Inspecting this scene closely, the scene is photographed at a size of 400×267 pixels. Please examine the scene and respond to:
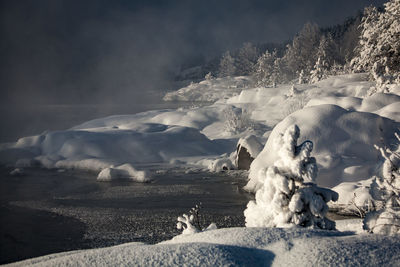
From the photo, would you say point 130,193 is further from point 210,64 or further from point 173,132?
point 210,64

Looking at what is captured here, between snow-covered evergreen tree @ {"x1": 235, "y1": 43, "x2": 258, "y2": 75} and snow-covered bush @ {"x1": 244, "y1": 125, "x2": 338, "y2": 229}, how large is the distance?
298 feet

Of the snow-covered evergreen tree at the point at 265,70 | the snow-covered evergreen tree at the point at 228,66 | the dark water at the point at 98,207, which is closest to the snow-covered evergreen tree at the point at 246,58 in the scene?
the snow-covered evergreen tree at the point at 228,66

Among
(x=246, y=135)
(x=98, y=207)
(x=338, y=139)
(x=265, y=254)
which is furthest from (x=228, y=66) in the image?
(x=265, y=254)

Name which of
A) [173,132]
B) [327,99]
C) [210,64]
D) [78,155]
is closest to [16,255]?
[78,155]

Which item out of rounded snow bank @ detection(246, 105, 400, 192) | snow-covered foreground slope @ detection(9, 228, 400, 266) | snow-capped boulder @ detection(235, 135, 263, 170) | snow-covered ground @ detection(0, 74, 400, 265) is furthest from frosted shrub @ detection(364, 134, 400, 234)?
snow-capped boulder @ detection(235, 135, 263, 170)

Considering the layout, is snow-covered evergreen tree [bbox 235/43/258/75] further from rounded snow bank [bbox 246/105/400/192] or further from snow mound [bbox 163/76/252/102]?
rounded snow bank [bbox 246/105/400/192]

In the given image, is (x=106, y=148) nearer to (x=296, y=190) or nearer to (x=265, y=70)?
(x=296, y=190)

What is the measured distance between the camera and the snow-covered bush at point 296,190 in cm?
627

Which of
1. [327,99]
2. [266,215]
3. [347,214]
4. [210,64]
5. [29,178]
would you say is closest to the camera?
[266,215]

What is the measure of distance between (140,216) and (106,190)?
438cm

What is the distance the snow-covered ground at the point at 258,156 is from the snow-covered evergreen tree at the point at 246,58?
58114 mm

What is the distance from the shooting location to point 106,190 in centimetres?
1661

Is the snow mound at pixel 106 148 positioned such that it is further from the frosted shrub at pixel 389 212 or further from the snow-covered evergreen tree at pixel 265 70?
the snow-covered evergreen tree at pixel 265 70

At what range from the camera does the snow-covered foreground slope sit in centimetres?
309
